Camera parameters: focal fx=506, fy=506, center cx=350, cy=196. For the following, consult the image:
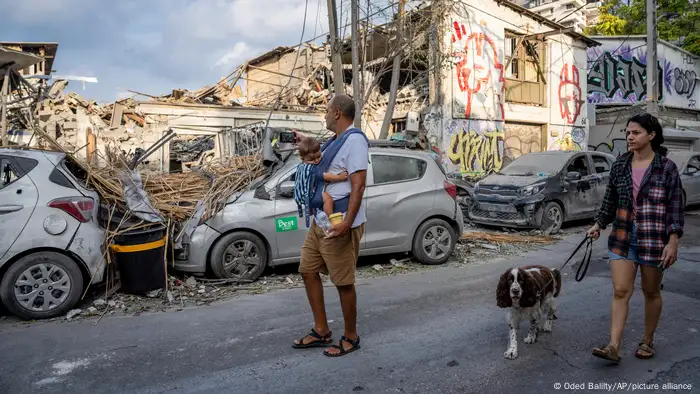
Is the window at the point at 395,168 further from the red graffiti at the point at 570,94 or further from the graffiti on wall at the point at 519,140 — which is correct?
the red graffiti at the point at 570,94

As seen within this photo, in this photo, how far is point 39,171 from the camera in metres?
5.12

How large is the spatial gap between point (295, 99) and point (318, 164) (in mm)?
14513

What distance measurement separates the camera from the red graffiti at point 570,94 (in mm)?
19500

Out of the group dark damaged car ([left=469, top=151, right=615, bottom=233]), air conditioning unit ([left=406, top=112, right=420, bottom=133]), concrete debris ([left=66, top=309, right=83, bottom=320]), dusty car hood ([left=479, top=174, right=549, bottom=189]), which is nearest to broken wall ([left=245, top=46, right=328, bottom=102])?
air conditioning unit ([left=406, top=112, right=420, bottom=133])

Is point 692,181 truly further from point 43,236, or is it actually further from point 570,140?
point 43,236

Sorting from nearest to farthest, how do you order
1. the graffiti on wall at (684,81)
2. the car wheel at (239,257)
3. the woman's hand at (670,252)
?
the woman's hand at (670,252) < the car wheel at (239,257) < the graffiti on wall at (684,81)

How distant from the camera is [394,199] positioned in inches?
277

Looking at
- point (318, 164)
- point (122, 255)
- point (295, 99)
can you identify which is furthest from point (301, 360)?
point (295, 99)

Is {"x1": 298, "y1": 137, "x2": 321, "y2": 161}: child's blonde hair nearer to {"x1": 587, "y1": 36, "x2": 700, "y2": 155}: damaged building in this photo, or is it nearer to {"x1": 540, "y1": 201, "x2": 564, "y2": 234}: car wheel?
{"x1": 540, "y1": 201, "x2": 564, "y2": 234}: car wheel

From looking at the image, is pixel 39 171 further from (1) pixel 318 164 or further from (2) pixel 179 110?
(2) pixel 179 110

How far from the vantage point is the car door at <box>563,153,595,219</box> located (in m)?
10.5

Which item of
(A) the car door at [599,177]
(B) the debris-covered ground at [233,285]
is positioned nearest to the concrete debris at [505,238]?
(B) the debris-covered ground at [233,285]

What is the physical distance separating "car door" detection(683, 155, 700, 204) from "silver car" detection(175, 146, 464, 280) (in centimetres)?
894

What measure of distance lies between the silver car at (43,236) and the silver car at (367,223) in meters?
1.18
